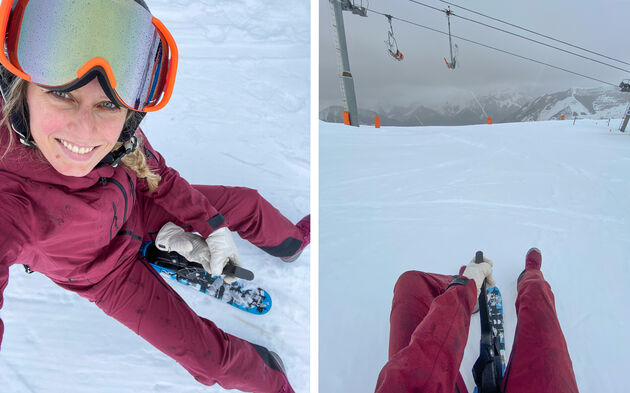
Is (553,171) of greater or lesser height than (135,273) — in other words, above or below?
above

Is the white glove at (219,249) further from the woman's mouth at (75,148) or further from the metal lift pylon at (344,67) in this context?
the metal lift pylon at (344,67)

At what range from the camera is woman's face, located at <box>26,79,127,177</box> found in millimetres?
978

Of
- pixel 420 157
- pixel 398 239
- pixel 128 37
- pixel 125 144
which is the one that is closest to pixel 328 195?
pixel 398 239

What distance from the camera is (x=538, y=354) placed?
1258 millimetres

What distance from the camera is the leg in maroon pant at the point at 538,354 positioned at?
116 centimetres

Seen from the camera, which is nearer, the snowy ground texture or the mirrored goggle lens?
the mirrored goggle lens

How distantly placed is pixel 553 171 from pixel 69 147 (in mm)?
3456

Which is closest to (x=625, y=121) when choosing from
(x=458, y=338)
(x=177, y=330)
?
(x=458, y=338)

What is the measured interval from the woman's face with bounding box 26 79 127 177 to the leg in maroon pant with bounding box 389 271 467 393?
1250 millimetres

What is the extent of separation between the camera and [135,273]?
5.10 ft

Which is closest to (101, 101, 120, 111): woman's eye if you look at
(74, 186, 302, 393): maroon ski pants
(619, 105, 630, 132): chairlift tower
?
(74, 186, 302, 393): maroon ski pants

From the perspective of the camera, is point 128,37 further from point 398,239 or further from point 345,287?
point 398,239

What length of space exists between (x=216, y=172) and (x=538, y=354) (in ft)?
6.56

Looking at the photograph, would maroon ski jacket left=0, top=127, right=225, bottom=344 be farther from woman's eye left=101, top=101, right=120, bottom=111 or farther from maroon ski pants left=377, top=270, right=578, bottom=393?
maroon ski pants left=377, top=270, right=578, bottom=393
